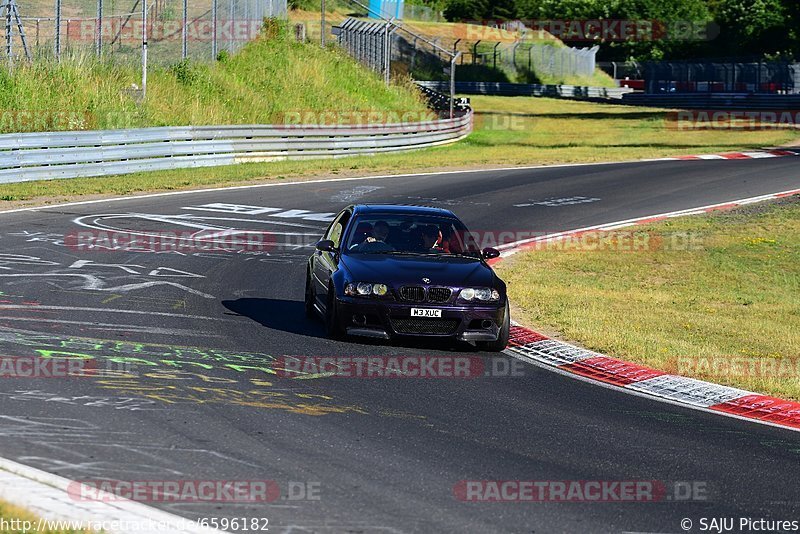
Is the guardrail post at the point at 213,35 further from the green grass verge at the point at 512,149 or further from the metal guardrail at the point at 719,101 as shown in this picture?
the metal guardrail at the point at 719,101

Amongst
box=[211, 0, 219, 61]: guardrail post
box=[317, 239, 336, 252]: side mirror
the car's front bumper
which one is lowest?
the car's front bumper

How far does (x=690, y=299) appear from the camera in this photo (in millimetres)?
16547

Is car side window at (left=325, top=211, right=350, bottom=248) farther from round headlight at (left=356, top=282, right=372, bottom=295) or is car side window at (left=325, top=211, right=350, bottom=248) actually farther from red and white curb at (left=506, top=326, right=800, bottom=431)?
red and white curb at (left=506, top=326, right=800, bottom=431)

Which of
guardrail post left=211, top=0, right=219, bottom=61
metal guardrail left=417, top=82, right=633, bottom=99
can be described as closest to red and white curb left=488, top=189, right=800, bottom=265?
guardrail post left=211, top=0, right=219, bottom=61

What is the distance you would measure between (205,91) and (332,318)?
94.6ft

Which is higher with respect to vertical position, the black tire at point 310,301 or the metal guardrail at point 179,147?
the metal guardrail at point 179,147

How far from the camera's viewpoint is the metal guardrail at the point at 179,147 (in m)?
26.2

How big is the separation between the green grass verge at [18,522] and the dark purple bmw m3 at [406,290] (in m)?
6.16

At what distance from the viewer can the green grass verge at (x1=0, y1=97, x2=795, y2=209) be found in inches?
1047

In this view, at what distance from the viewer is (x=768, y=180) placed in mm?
31594

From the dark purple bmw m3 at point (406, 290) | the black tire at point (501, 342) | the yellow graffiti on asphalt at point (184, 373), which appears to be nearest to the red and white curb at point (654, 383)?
the black tire at point (501, 342)

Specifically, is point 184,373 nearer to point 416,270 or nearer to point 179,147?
point 416,270

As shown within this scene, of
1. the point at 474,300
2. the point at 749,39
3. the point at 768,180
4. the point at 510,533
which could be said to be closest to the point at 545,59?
the point at 749,39

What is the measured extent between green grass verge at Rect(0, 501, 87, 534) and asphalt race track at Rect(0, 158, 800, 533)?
2.85 ft
